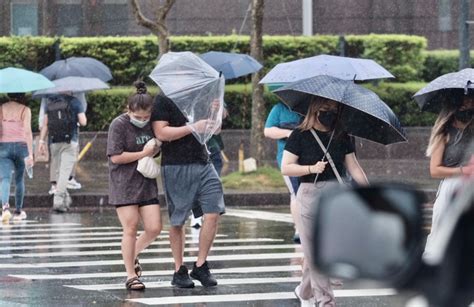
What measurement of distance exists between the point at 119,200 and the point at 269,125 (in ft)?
6.65

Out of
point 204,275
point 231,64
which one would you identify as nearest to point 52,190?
point 231,64

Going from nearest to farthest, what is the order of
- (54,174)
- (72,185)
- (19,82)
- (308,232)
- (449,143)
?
(308,232)
(449,143)
(19,82)
(54,174)
(72,185)

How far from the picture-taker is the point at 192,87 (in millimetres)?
A: 10266

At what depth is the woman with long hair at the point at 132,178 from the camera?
9.98 metres

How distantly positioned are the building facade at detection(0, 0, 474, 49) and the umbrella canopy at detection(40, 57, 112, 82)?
23.6ft

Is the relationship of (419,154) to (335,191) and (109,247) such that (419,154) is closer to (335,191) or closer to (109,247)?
(109,247)

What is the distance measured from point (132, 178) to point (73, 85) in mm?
9135

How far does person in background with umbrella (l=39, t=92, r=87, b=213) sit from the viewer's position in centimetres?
1772

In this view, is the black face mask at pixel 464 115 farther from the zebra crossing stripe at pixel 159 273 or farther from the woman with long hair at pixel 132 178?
the zebra crossing stripe at pixel 159 273

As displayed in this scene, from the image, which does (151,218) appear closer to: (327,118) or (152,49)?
(327,118)

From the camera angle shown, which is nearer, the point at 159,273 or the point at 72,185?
the point at 159,273

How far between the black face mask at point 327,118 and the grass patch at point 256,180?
11.0m

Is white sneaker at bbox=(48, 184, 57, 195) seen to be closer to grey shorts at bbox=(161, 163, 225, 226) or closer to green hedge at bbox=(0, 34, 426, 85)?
green hedge at bbox=(0, 34, 426, 85)

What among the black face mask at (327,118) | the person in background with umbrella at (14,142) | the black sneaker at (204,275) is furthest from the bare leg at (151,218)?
the person in background with umbrella at (14,142)
